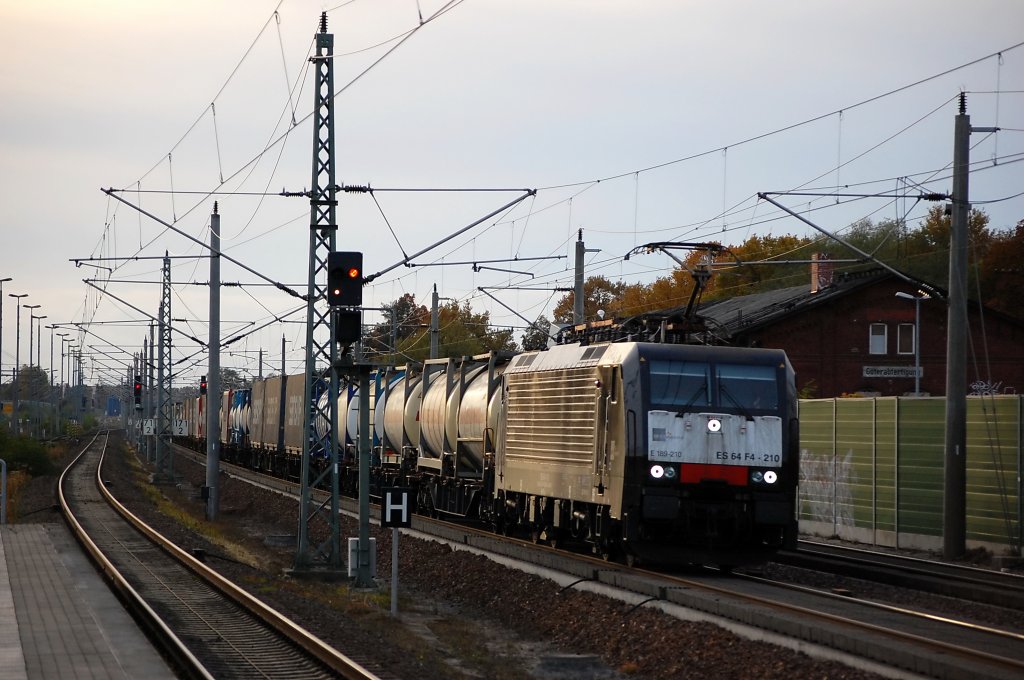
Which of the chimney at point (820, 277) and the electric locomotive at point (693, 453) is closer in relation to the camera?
the electric locomotive at point (693, 453)

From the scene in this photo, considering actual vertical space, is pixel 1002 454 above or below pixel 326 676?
above

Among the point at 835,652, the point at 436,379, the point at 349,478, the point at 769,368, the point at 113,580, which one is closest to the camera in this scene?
the point at 835,652

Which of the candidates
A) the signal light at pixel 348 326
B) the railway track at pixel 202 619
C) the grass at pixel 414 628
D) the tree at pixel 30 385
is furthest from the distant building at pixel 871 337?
the tree at pixel 30 385

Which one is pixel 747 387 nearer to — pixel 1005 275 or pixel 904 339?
pixel 904 339

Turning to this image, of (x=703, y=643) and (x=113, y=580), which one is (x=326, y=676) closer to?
(x=703, y=643)

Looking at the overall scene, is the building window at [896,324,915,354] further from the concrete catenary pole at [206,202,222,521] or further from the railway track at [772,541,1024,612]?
the railway track at [772,541,1024,612]

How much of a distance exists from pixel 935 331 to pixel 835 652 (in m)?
42.3

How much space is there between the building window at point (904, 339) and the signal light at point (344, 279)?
36.2 meters

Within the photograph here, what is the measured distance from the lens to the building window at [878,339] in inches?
2021

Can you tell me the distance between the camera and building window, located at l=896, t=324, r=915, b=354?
51688 millimetres

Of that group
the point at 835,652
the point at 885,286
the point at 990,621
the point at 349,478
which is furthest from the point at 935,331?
the point at 835,652

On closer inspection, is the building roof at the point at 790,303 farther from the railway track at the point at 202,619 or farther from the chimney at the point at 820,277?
the railway track at the point at 202,619

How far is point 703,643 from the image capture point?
43.8ft

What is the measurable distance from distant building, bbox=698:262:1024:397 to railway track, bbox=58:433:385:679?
28.4 m
